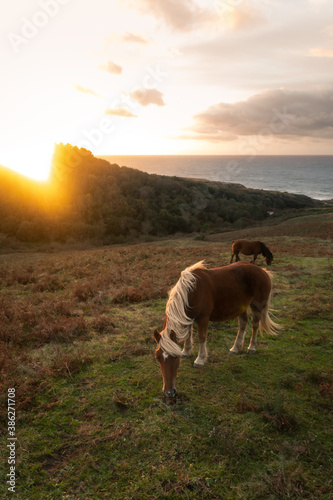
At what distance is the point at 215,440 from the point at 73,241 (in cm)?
4295

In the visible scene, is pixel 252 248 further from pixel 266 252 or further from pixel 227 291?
pixel 227 291

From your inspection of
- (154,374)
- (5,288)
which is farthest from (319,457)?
(5,288)

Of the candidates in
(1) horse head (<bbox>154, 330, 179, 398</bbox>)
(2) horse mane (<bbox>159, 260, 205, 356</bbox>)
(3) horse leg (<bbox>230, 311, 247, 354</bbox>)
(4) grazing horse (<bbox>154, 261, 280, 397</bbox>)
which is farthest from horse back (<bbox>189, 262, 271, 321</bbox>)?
(1) horse head (<bbox>154, 330, 179, 398</bbox>)

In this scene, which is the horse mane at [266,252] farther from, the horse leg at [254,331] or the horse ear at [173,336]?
the horse ear at [173,336]

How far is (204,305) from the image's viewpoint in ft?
19.3

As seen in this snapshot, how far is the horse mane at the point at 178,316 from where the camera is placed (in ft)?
15.4

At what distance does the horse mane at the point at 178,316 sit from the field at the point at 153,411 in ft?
4.26

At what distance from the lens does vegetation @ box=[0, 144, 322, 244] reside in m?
45.4

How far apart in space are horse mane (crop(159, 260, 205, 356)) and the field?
4.26 feet

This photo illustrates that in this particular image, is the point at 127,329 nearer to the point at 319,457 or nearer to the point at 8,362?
the point at 8,362

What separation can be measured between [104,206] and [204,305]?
50122 millimetres

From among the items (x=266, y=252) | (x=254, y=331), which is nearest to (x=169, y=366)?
(x=254, y=331)

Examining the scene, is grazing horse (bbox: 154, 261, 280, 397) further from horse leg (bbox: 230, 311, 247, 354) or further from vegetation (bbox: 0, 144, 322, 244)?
vegetation (bbox: 0, 144, 322, 244)

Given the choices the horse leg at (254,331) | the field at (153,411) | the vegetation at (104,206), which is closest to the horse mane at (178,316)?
the field at (153,411)
